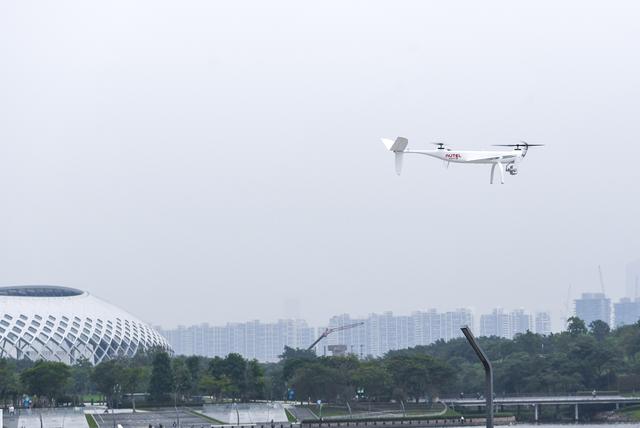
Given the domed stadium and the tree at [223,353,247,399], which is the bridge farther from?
the domed stadium

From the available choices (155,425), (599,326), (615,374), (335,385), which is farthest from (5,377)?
(599,326)

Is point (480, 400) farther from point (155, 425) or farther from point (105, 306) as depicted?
point (105, 306)

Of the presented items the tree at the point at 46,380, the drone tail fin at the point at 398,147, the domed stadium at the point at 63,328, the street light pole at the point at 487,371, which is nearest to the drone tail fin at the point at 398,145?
the drone tail fin at the point at 398,147

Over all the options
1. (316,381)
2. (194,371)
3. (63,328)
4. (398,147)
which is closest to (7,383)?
(194,371)

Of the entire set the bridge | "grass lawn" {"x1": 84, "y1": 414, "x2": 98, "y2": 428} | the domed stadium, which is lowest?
"grass lawn" {"x1": 84, "y1": 414, "x2": 98, "y2": 428}

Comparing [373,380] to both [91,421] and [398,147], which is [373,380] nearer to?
[91,421]

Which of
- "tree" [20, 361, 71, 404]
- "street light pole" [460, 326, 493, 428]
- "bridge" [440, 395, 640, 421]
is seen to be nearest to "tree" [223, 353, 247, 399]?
"tree" [20, 361, 71, 404]

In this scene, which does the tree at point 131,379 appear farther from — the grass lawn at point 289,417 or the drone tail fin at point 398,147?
the drone tail fin at point 398,147
